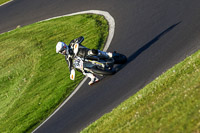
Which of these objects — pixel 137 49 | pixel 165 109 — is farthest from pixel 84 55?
pixel 165 109

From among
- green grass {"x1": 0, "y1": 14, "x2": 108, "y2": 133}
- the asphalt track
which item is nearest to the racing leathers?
the asphalt track

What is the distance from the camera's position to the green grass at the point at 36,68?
1616cm

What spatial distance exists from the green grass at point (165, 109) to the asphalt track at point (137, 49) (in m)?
1.85

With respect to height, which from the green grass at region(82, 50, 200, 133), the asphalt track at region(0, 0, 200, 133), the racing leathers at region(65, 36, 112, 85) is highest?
the racing leathers at region(65, 36, 112, 85)

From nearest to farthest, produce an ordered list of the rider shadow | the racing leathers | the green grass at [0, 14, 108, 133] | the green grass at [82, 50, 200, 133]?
the green grass at [82, 50, 200, 133]
the racing leathers
the rider shadow
the green grass at [0, 14, 108, 133]

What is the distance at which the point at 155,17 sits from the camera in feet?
57.4

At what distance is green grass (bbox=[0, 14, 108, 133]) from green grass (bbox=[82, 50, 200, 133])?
5.05 meters

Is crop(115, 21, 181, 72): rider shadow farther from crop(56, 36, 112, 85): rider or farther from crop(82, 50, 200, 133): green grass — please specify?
crop(82, 50, 200, 133): green grass

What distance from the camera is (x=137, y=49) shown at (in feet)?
51.6

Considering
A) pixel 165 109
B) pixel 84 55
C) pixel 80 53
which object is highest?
pixel 80 53

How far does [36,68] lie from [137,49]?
→ 21.9 feet

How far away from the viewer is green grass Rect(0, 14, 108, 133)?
16156mm

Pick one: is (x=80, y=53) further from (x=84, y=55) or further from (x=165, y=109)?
(x=165, y=109)

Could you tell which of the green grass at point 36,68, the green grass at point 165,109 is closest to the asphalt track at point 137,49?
the green grass at point 36,68
